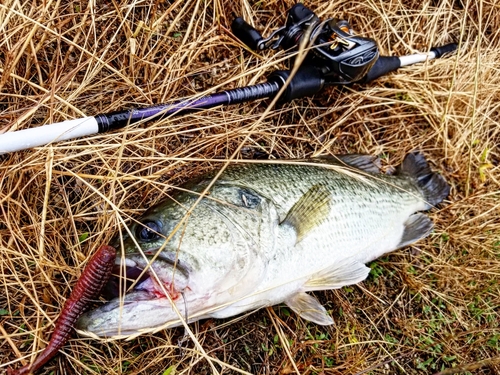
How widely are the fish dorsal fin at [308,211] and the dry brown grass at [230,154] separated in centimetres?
47

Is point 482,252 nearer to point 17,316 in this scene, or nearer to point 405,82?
point 405,82

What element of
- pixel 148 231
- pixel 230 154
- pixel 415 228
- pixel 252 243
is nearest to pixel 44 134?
pixel 148 231

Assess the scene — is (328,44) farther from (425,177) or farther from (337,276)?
(337,276)

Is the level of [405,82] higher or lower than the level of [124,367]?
higher

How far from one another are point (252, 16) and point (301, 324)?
6.66ft

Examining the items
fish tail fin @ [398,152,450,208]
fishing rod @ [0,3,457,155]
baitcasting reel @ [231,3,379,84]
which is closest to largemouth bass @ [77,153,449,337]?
fish tail fin @ [398,152,450,208]

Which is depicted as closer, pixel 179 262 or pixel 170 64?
pixel 179 262

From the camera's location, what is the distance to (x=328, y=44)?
9.60 feet

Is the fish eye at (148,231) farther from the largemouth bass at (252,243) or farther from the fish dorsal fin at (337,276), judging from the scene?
the fish dorsal fin at (337,276)

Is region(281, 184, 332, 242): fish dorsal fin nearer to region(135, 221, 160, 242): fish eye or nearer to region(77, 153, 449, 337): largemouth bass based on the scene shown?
region(77, 153, 449, 337): largemouth bass

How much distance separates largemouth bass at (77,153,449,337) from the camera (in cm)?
223

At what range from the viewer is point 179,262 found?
2.24 m

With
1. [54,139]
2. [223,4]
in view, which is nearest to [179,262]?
[54,139]

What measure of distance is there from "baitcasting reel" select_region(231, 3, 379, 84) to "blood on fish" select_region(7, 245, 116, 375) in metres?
1.61
